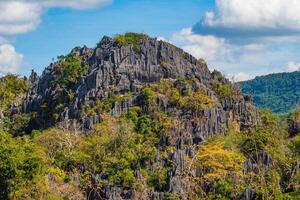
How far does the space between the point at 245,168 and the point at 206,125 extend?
959 cm

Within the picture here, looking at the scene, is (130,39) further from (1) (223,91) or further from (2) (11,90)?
(2) (11,90)

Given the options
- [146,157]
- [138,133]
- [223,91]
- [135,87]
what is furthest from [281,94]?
[146,157]

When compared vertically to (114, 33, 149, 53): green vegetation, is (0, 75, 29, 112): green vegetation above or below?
below

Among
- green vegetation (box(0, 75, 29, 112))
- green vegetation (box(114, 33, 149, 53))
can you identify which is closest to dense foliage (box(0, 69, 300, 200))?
green vegetation (box(114, 33, 149, 53))

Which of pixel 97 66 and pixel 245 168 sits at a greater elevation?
pixel 97 66

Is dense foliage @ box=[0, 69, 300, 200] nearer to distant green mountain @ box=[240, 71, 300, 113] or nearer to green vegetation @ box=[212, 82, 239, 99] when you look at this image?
green vegetation @ box=[212, 82, 239, 99]

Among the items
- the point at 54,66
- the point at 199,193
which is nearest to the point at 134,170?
the point at 199,193

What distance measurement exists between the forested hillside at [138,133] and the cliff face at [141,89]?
0.43 ft

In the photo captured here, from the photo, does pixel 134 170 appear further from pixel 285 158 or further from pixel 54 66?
pixel 54 66

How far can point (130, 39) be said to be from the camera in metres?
72.1

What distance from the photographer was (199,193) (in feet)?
141

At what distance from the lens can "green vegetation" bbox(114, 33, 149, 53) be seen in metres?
70.2

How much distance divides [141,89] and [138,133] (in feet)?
27.8

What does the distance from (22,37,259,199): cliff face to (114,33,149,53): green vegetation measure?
1.63 feet
